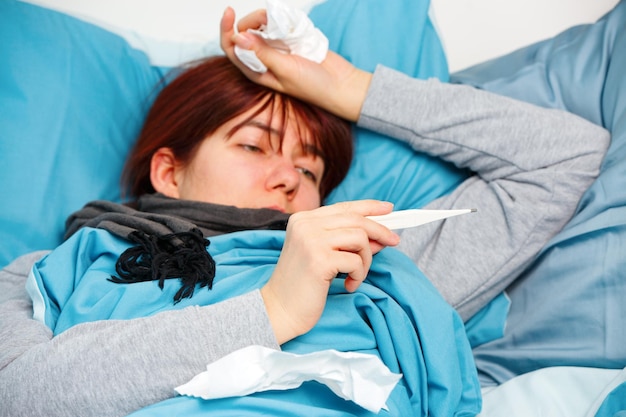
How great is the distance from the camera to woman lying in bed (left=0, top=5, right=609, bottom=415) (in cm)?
75

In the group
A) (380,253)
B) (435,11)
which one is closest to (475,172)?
(380,253)

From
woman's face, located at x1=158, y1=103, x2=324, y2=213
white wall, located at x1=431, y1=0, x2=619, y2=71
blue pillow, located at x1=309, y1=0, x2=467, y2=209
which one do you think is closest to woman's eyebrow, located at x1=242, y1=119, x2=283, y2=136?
woman's face, located at x1=158, y1=103, x2=324, y2=213

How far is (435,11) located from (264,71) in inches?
25.4

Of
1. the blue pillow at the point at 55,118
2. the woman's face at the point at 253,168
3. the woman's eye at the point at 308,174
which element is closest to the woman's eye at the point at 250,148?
the woman's face at the point at 253,168

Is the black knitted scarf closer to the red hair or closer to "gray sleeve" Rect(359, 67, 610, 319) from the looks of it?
the red hair

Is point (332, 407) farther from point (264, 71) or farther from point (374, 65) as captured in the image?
point (374, 65)

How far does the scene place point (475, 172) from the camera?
4.23ft

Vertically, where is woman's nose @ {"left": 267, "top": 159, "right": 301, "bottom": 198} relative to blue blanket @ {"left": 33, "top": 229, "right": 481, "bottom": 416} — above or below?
above

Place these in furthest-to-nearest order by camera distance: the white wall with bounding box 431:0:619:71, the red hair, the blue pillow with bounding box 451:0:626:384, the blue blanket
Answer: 1. the white wall with bounding box 431:0:619:71
2. the red hair
3. the blue pillow with bounding box 451:0:626:384
4. the blue blanket

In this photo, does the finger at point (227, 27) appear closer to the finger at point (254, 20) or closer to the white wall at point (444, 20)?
the finger at point (254, 20)

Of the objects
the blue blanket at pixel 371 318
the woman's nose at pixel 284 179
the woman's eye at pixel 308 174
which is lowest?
the blue blanket at pixel 371 318

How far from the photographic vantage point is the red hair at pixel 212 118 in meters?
1.21

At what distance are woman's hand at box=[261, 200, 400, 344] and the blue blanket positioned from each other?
0.24ft

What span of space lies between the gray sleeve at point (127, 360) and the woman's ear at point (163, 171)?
0.51 metres
